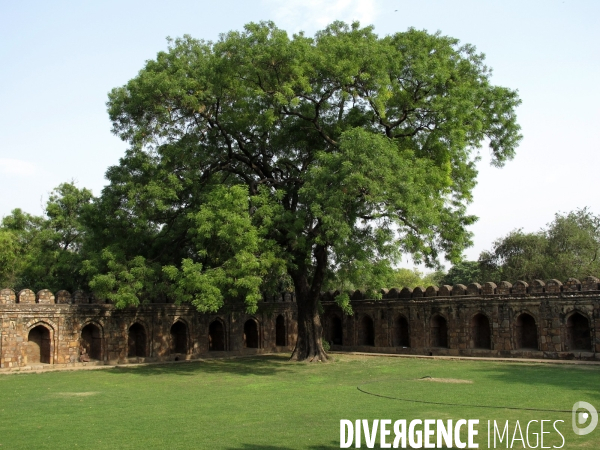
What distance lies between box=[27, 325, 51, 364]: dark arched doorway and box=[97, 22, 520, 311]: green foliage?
3959 mm

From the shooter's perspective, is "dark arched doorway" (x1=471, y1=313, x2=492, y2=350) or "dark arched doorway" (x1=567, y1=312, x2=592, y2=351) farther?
"dark arched doorway" (x1=471, y1=313, x2=492, y2=350)

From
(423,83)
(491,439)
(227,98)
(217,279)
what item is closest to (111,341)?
(217,279)

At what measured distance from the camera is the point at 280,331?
32.6 metres

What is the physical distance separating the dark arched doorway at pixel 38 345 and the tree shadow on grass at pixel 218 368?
287 cm

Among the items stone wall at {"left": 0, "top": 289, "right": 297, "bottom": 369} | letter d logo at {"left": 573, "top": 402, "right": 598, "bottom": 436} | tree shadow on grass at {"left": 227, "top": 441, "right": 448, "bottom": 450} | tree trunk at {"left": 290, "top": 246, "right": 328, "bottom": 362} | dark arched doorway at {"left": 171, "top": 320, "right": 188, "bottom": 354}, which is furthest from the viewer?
dark arched doorway at {"left": 171, "top": 320, "right": 188, "bottom": 354}

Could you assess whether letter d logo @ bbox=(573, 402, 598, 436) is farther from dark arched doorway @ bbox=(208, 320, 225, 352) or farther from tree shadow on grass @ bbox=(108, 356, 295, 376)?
dark arched doorway @ bbox=(208, 320, 225, 352)

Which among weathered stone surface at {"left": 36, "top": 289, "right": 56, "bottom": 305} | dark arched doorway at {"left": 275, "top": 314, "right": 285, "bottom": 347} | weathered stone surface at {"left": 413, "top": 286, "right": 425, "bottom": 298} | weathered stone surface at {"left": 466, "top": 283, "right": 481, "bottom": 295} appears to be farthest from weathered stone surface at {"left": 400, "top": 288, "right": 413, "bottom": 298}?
weathered stone surface at {"left": 36, "top": 289, "right": 56, "bottom": 305}

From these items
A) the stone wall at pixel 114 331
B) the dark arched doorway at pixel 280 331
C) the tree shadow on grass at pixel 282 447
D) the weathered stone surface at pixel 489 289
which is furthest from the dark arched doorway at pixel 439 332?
the tree shadow on grass at pixel 282 447

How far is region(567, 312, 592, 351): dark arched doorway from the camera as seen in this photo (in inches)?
944

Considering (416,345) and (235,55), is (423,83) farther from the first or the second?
(416,345)

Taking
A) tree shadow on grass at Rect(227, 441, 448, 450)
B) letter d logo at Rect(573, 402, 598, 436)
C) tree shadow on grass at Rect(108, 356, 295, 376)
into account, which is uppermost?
tree shadow on grass at Rect(227, 441, 448, 450)

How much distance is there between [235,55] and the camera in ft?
70.0

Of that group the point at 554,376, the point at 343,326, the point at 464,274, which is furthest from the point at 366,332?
the point at 464,274

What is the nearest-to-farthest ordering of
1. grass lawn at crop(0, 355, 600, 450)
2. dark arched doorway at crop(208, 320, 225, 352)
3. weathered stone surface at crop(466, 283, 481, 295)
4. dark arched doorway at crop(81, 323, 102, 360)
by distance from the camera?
grass lawn at crop(0, 355, 600, 450)
dark arched doorway at crop(81, 323, 102, 360)
weathered stone surface at crop(466, 283, 481, 295)
dark arched doorway at crop(208, 320, 225, 352)
